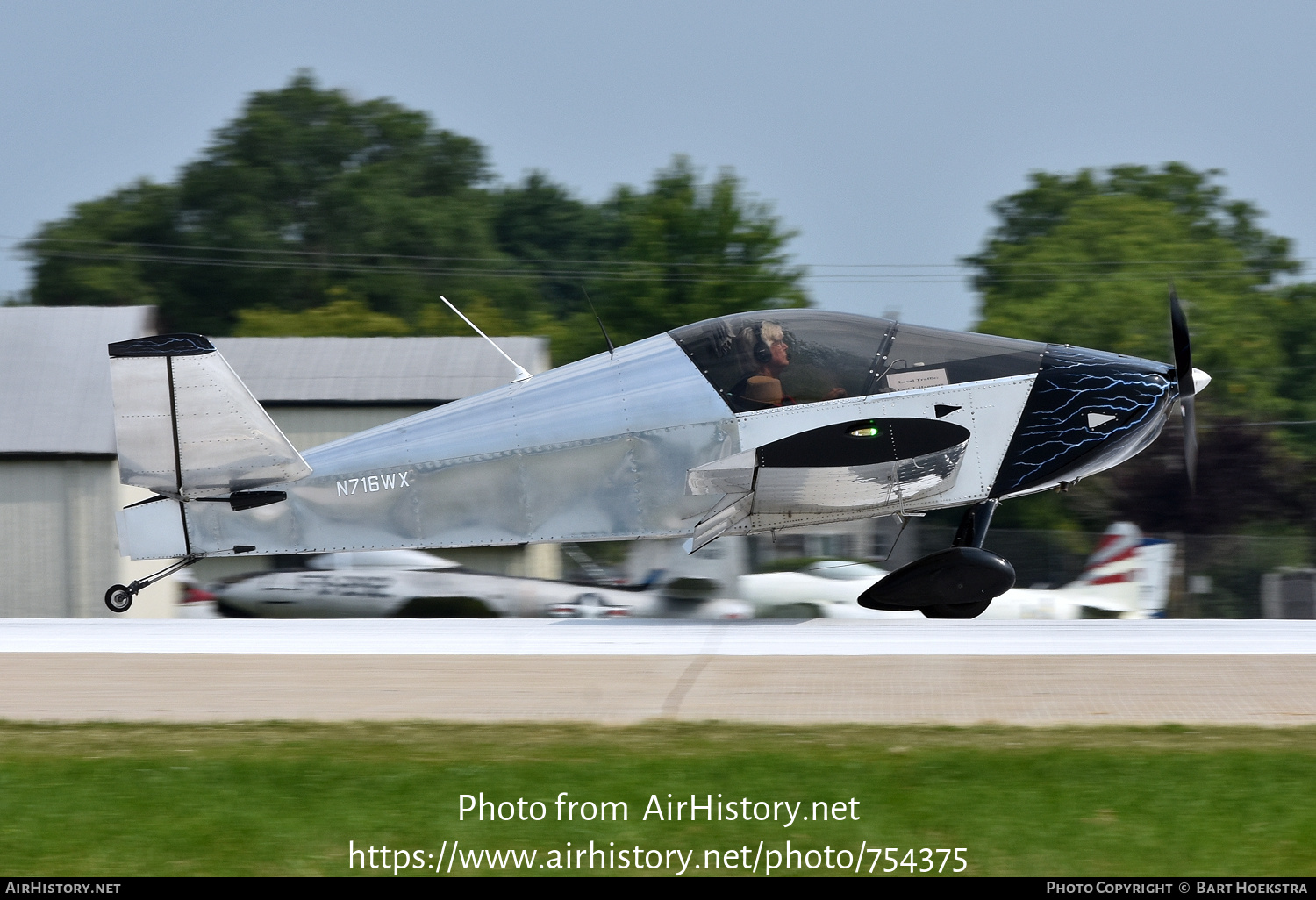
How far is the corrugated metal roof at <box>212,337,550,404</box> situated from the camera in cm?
2728

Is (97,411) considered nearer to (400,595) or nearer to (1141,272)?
(400,595)

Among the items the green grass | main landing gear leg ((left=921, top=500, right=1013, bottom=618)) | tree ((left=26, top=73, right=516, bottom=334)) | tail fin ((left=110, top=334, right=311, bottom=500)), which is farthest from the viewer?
tree ((left=26, top=73, right=516, bottom=334))

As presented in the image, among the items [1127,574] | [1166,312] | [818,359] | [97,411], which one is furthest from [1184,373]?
[1166,312]

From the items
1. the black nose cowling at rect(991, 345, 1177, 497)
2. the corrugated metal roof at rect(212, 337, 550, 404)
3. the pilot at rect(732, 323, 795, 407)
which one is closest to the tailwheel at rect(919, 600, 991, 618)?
the black nose cowling at rect(991, 345, 1177, 497)

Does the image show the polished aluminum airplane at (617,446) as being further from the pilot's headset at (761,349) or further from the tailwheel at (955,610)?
the tailwheel at (955,610)

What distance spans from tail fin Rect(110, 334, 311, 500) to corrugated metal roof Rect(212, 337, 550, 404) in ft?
51.8

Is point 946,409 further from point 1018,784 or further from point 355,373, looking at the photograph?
point 355,373

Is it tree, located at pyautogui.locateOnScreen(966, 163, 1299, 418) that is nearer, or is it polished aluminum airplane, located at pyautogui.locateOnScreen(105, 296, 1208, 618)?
polished aluminum airplane, located at pyautogui.locateOnScreen(105, 296, 1208, 618)

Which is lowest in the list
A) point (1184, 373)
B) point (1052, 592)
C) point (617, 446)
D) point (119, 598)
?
point (1052, 592)

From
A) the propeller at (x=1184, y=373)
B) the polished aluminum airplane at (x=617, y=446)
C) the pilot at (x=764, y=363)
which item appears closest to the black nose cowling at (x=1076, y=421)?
the polished aluminum airplane at (x=617, y=446)

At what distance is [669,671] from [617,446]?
7.21ft

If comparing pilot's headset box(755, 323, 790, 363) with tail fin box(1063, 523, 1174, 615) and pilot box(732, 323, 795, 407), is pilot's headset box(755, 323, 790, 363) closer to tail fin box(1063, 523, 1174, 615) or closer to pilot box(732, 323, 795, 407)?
pilot box(732, 323, 795, 407)

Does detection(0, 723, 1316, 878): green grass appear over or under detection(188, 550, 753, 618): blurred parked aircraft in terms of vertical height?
over

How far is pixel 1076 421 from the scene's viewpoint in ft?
36.6
